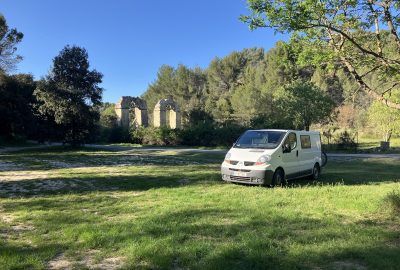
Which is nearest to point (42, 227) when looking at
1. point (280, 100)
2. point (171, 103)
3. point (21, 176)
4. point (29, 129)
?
point (21, 176)

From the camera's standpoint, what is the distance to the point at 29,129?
30.4 meters

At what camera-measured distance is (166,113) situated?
161ft

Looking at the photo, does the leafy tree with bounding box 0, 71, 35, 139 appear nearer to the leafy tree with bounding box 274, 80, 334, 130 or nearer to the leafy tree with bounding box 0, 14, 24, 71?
the leafy tree with bounding box 0, 14, 24, 71

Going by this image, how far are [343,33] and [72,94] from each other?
25760 mm

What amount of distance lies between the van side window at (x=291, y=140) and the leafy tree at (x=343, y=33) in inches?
172

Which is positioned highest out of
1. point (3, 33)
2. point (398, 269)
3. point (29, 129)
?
point (3, 33)

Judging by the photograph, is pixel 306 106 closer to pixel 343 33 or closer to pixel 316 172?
pixel 316 172

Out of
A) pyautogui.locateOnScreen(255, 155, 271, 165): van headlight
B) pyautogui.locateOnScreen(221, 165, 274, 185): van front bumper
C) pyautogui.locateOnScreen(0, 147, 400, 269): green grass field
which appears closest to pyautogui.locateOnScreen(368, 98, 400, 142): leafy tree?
pyautogui.locateOnScreen(255, 155, 271, 165): van headlight

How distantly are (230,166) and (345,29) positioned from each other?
5551mm

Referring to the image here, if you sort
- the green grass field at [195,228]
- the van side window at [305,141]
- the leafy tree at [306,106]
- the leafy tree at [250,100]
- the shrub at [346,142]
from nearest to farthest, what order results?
1. the green grass field at [195,228]
2. the van side window at [305,141]
3. the shrub at [346,142]
4. the leafy tree at [306,106]
5. the leafy tree at [250,100]

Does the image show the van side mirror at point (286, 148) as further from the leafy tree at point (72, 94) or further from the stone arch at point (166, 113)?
the stone arch at point (166, 113)

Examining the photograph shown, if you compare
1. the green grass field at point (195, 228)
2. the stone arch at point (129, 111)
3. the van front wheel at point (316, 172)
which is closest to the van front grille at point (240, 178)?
the green grass field at point (195, 228)

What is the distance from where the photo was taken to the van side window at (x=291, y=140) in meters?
12.3

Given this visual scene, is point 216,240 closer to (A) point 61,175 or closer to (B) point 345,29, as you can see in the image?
(B) point 345,29
